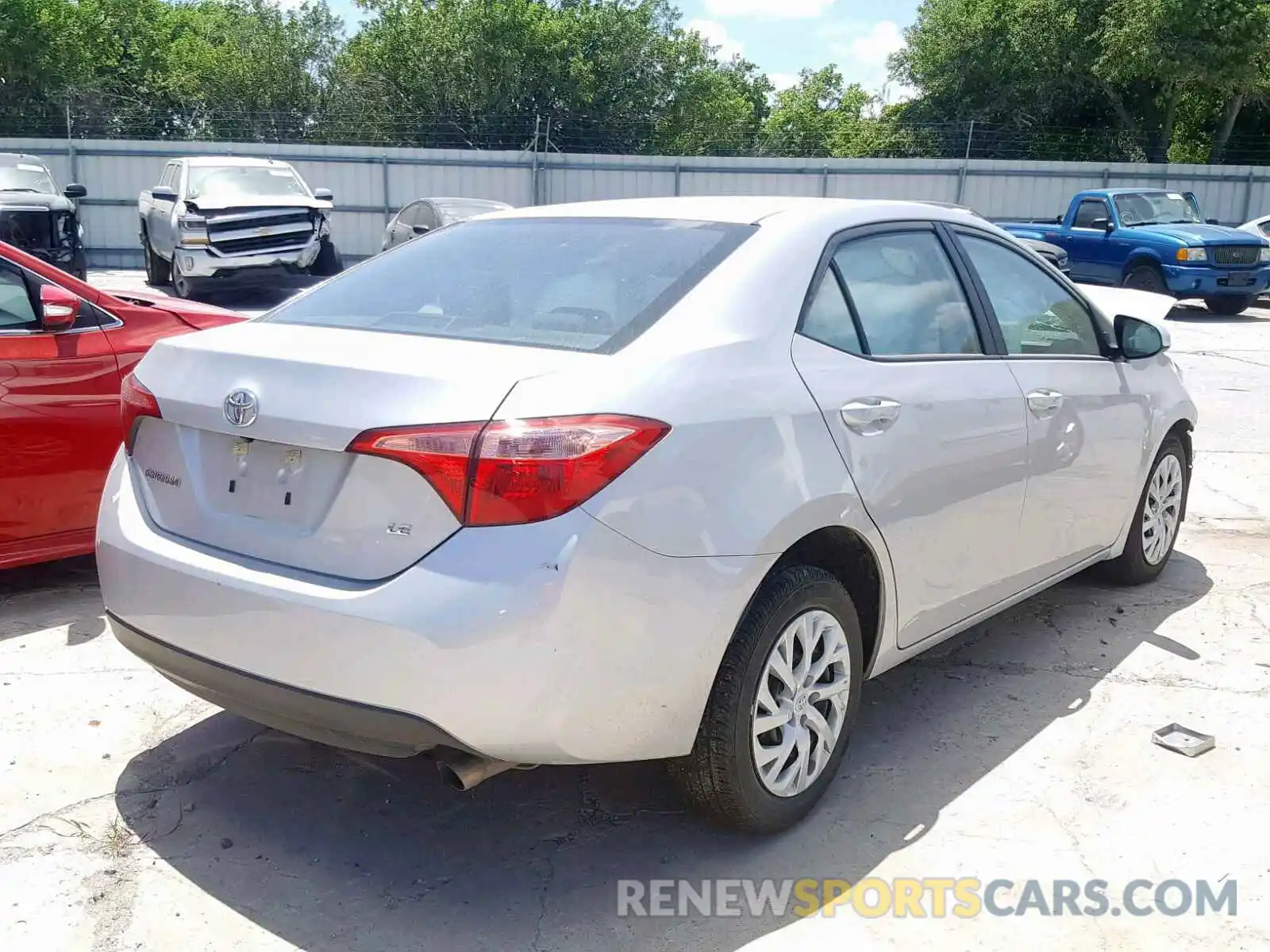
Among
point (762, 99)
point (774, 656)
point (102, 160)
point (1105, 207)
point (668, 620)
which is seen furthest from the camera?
point (762, 99)

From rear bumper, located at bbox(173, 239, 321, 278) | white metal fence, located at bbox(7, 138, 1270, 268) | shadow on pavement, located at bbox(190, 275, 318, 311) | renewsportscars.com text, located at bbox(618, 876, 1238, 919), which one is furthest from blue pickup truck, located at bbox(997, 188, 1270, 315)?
renewsportscars.com text, located at bbox(618, 876, 1238, 919)

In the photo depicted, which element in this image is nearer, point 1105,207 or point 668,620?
point 668,620

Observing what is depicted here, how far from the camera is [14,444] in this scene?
4344 mm

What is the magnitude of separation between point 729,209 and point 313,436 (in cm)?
145

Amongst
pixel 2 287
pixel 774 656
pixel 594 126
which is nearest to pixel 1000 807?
pixel 774 656

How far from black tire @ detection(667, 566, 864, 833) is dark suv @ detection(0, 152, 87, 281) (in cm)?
1212

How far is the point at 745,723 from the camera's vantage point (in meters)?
2.77

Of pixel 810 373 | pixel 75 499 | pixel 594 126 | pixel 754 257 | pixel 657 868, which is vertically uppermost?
pixel 594 126

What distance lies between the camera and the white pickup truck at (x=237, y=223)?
14.3m

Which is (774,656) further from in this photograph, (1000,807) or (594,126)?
(594,126)

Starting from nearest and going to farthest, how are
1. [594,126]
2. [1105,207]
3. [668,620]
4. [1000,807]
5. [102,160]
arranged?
[668,620] < [1000,807] < [1105,207] < [102,160] < [594,126]

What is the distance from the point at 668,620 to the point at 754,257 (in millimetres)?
1032

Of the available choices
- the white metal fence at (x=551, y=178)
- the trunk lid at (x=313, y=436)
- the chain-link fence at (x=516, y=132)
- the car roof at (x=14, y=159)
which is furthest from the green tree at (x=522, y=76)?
the trunk lid at (x=313, y=436)

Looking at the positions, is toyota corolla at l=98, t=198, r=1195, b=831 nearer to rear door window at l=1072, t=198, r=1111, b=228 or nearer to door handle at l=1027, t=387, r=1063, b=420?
door handle at l=1027, t=387, r=1063, b=420
